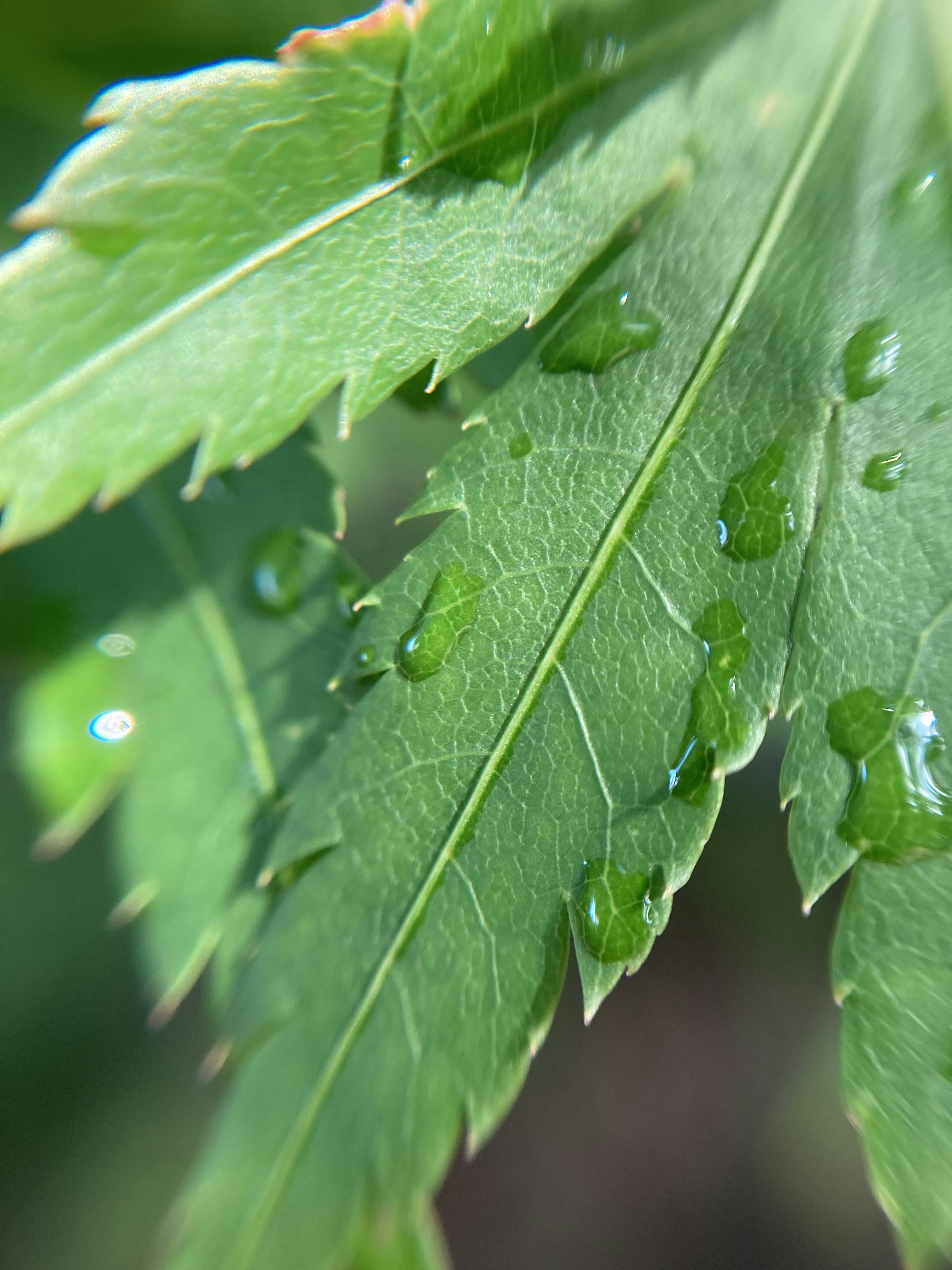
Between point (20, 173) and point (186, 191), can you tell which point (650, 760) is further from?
point (20, 173)

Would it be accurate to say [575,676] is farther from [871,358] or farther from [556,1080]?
[556,1080]

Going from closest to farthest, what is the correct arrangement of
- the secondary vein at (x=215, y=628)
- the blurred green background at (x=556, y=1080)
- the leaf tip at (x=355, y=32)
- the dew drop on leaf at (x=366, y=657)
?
1. the leaf tip at (x=355, y=32)
2. the dew drop on leaf at (x=366, y=657)
3. the secondary vein at (x=215, y=628)
4. the blurred green background at (x=556, y=1080)

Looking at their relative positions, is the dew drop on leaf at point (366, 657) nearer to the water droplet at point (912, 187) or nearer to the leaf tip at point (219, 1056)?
the leaf tip at point (219, 1056)

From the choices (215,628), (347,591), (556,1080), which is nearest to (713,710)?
(347,591)

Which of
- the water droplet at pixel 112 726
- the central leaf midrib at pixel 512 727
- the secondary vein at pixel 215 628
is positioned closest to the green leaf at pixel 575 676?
the central leaf midrib at pixel 512 727

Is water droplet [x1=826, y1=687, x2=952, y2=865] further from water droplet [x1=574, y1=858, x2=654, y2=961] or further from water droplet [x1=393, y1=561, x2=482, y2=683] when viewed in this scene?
water droplet [x1=393, y1=561, x2=482, y2=683]

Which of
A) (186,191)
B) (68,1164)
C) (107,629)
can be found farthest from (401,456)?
(68,1164)
